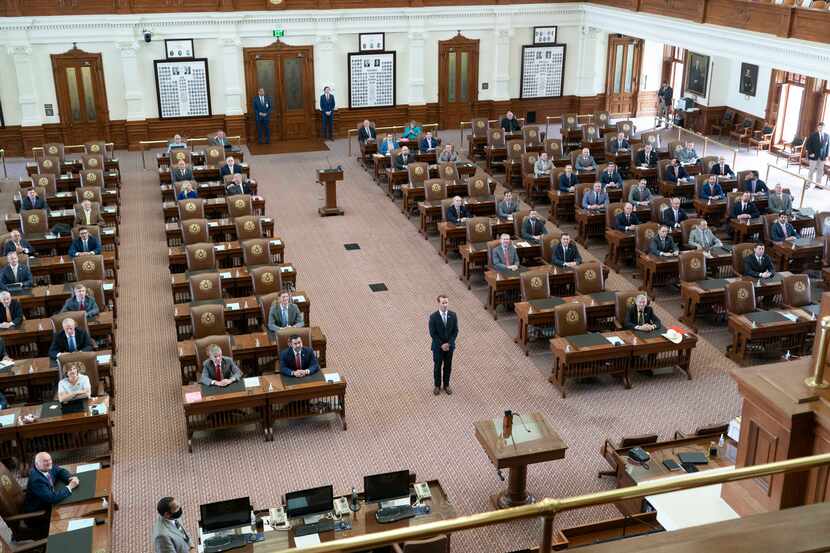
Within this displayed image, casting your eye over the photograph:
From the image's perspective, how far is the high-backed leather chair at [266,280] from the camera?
12773mm

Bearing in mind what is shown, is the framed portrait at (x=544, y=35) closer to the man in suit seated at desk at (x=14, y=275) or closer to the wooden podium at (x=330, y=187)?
the wooden podium at (x=330, y=187)

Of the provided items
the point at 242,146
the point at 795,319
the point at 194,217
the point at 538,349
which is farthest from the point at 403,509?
the point at 242,146

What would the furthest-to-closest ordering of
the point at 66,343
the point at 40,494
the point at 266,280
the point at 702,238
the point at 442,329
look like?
the point at 702,238, the point at 266,280, the point at 66,343, the point at 442,329, the point at 40,494

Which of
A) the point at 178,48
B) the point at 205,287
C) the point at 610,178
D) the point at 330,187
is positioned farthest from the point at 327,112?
the point at 205,287

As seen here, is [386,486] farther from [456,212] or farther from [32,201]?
[32,201]

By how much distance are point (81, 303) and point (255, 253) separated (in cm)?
282

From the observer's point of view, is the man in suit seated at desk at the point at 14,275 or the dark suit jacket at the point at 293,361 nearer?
the dark suit jacket at the point at 293,361

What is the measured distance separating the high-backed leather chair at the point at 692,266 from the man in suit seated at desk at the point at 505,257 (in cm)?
248

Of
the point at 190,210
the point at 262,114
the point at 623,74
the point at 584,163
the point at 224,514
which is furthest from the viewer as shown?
the point at 623,74

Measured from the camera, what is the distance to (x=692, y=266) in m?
13.3

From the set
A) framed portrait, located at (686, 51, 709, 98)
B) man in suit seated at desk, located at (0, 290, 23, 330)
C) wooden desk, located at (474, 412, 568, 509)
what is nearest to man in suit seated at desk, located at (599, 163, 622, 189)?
framed portrait, located at (686, 51, 709, 98)

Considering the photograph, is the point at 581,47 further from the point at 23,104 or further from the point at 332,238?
the point at 23,104

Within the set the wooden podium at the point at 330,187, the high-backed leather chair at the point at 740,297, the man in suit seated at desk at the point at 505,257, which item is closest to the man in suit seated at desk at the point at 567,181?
the man in suit seated at desk at the point at 505,257

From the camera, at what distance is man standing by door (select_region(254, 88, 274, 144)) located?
23.2 metres
